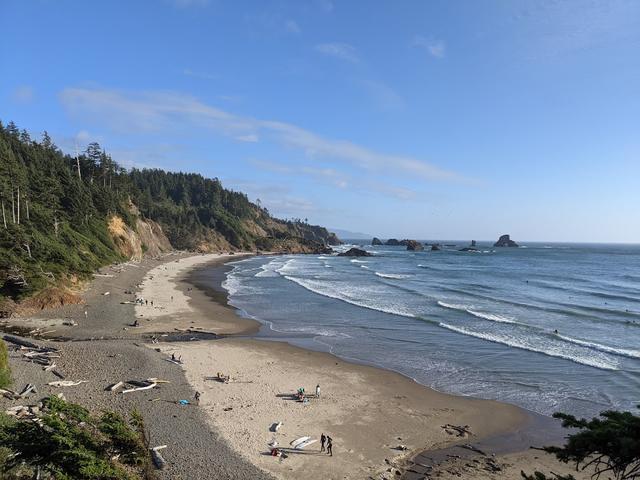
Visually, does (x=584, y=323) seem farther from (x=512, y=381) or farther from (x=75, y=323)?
(x=75, y=323)

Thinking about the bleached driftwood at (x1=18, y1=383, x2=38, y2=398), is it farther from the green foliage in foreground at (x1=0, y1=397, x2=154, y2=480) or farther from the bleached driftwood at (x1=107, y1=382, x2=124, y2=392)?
the green foliage in foreground at (x1=0, y1=397, x2=154, y2=480)

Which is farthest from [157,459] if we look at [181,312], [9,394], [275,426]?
[181,312]

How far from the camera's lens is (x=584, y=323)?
125 ft

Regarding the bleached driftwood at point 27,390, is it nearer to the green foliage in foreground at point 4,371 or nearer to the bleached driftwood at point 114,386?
the green foliage in foreground at point 4,371

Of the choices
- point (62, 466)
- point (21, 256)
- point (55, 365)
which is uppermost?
point (21, 256)

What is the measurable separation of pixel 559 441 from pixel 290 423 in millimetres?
11196

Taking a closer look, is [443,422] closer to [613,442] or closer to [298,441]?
[298,441]

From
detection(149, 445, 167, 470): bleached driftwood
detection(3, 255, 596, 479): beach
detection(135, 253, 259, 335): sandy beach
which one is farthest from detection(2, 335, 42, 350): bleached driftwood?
detection(149, 445, 167, 470): bleached driftwood

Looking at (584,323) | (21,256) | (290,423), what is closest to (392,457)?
(290,423)

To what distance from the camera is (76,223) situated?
201 ft

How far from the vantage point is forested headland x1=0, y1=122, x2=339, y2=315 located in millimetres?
37031

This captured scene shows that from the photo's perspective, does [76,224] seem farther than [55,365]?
Yes

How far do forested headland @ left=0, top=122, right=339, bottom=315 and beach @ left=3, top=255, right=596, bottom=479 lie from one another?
827 centimetres

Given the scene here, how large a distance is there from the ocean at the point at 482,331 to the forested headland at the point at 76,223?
18.1 meters
